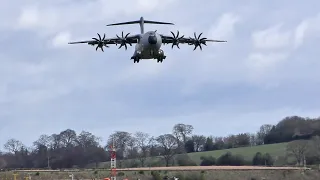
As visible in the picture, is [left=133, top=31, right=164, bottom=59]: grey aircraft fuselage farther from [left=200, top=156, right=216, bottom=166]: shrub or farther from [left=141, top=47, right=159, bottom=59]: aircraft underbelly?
[left=200, top=156, right=216, bottom=166]: shrub

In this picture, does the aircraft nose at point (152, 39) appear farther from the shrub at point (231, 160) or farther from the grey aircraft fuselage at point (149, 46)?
the shrub at point (231, 160)

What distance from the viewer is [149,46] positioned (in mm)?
55656

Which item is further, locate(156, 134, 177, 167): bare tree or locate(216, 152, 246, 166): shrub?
locate(156, 134, 177, 167): bare tree

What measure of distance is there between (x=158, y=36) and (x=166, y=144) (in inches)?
2685

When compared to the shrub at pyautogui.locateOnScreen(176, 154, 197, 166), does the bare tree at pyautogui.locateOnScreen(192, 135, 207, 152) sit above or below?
above

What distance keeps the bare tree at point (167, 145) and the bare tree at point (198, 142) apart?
640 centimetres

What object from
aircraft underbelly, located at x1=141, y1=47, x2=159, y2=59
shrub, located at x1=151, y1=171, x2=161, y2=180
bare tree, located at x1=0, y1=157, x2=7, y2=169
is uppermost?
aircraft underbelly, located at x1=141, y1=47, x2=159, y2=59

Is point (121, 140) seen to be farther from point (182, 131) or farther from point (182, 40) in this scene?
point (182, 40)

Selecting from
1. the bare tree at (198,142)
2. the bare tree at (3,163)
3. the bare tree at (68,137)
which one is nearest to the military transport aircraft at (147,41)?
the bare tree at (3,163)

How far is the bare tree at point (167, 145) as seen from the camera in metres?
115

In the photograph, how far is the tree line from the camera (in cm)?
11075

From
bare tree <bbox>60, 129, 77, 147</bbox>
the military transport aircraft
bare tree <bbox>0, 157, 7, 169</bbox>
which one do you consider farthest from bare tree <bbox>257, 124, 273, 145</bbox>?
the military transport aircraft

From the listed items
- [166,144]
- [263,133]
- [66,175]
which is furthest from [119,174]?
[263,133]

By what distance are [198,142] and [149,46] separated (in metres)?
81.0
